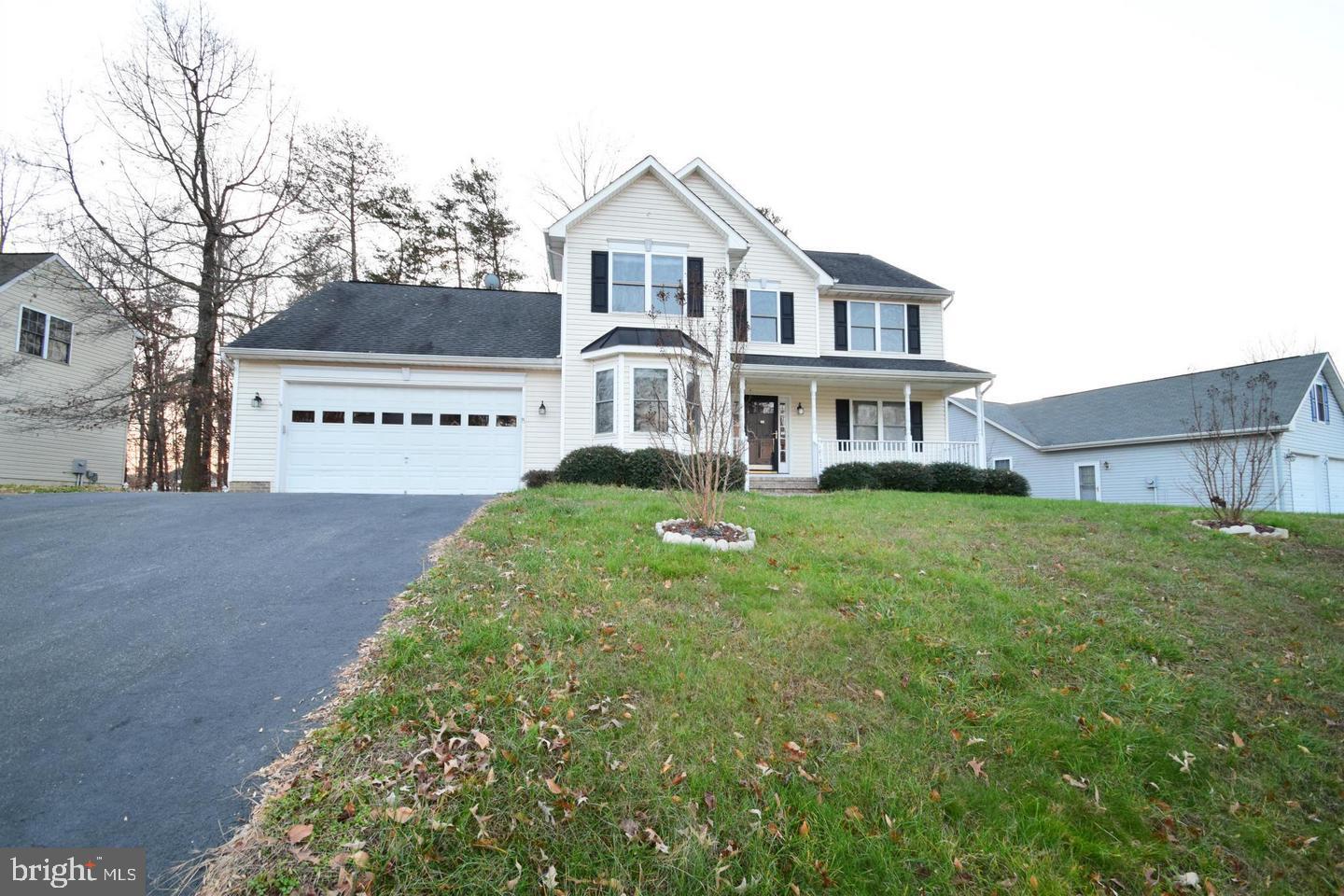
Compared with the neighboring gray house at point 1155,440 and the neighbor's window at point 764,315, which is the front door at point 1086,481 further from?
the neighbor's window at point 764,315

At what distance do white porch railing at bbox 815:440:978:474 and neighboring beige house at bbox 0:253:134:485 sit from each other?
61.9ft

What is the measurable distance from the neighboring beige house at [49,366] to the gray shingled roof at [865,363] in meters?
17.4

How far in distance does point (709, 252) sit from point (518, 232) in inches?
513

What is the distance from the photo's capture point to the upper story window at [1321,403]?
1764 centimetres

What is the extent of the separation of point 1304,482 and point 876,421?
13284 millimetres

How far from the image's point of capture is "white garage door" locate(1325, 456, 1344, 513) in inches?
701

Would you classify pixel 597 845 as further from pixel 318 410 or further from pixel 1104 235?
pixel 1104 235

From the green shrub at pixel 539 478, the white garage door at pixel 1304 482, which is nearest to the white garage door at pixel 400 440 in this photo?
the green shrub at pixel 539 478

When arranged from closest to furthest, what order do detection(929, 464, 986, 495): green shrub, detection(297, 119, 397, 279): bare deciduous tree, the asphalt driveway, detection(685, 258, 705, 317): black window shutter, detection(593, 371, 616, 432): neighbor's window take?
the asphalt driveway, detection(593, 371, 616, 432): neighbor's window, detection(685, 258, 705, 317): black window shutter, detection(929, 464, 986, 495): green shrub, detection(297, 119, 397, 279): bare deciduous tree

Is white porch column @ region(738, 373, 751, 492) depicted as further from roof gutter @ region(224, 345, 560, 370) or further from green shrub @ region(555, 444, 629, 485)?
roof gutter @ region(224, 345, 560, 370)

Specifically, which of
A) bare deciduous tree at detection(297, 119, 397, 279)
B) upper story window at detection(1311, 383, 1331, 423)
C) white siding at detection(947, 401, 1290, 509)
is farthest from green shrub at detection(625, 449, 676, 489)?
upper story window at detection(1311, 383, 1331, 423)

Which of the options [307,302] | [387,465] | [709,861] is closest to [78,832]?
[709,861]

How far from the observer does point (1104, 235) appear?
1625cm

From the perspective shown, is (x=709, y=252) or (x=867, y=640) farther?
(x=709, y=252)
